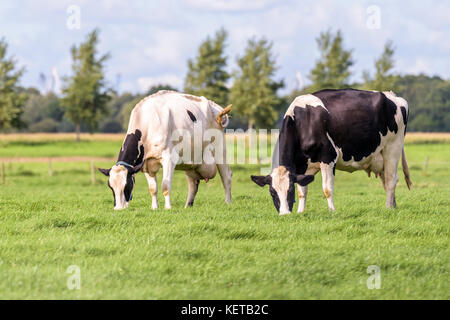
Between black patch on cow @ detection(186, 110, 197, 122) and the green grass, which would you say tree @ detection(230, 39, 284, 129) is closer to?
the green grass

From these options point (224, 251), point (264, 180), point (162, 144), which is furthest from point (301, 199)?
point (224, 251)

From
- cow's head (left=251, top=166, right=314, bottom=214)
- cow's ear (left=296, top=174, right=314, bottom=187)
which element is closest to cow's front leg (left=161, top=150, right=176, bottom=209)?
cow's head (left=251, top=166, right=314, bottom=214)

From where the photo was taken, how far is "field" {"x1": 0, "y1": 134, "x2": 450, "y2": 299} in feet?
25.7

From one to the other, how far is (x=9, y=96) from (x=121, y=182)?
5175 centimetres

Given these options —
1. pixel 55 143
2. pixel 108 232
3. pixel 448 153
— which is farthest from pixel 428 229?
pixel 55 143

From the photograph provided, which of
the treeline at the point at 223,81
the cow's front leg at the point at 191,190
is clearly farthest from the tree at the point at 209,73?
the cow's front leg at the point at 191,190

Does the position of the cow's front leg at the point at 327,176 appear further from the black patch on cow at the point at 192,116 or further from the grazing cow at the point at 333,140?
the black patch on cow at the point at 192,116

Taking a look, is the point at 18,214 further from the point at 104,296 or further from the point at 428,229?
the point at 428,229

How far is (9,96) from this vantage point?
200 ft

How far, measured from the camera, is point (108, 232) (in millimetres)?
10938

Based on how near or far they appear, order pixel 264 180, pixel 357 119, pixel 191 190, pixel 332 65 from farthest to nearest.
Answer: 1. pixel 332 65
2. pixel 191 190
3. pixel 357 119
4. pixel 264 180

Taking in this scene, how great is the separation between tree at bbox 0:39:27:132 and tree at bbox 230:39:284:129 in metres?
21.4

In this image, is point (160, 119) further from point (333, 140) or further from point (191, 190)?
point (333, 140)
